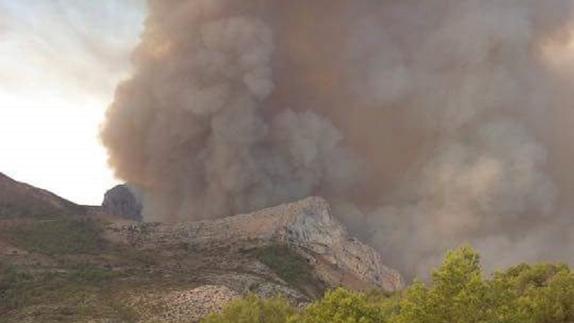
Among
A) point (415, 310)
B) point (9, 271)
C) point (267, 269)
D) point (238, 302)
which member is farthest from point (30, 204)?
point (415, 310)

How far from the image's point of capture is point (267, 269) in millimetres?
150000

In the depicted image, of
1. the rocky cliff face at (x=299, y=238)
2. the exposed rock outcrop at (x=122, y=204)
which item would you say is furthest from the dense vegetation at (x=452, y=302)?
the exposed rock outcrop at (x=122, y=204)

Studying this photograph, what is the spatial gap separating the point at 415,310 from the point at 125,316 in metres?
65.5

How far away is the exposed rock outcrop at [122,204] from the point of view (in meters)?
183

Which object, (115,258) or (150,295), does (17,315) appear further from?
(115,258)

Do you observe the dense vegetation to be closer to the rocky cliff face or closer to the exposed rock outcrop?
the rocky cliff face

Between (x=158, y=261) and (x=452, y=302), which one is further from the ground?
(x=158, y=261)

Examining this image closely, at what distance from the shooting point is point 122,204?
187000 mm

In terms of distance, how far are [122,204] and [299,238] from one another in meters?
49.9

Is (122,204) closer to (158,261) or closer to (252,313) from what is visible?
(158,261)

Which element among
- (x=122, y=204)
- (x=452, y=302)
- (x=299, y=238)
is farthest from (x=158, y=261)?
(x=452, y=302)

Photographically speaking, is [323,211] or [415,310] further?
[323,211]

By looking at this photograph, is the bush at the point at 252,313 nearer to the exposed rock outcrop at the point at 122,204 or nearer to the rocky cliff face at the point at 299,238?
the rocky cliff face at the point at 299,238

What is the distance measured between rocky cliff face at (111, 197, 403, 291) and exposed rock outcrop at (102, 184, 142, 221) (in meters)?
22.6
